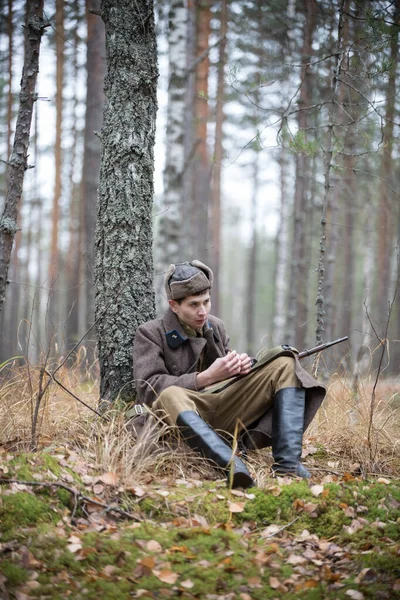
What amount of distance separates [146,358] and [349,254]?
49.6 ft

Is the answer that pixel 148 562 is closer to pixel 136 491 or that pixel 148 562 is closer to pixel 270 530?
pixel 136 491

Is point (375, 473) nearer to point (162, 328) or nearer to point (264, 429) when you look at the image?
point (264, 429)

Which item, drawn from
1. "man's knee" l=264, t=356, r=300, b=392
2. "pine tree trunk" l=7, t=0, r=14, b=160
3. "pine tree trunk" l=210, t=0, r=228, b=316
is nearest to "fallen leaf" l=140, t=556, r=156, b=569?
"man's knee" l=264, t=356, r=300, b=392

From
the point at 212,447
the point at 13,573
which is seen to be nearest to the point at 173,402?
the point at 212,447

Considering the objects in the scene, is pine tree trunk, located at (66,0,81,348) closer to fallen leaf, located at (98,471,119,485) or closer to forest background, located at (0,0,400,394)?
forest background, located at (0,0,400,394)

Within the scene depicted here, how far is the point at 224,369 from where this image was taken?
360 cm

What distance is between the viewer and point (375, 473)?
3.69 m

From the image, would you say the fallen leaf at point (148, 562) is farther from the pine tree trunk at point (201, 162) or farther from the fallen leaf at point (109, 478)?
the pine tree trunk at point (201, 162)

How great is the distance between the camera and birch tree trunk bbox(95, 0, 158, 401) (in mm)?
4133

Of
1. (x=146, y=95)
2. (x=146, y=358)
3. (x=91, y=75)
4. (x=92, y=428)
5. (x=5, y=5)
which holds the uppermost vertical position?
(x=5, y=5)

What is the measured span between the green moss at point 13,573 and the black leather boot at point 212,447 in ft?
4.22

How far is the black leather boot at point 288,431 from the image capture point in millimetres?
3496

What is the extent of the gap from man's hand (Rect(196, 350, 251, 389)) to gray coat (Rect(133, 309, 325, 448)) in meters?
0.08

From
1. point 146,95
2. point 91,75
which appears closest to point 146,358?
point 146,95
